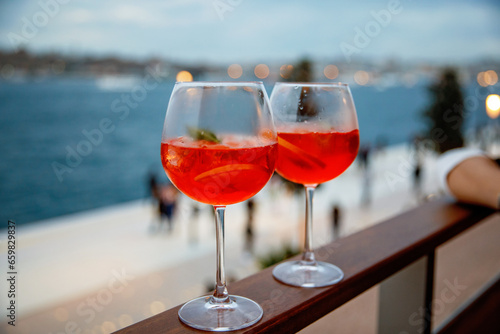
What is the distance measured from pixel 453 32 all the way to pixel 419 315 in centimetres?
3640

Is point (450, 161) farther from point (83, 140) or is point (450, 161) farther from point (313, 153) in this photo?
point (83, 140)

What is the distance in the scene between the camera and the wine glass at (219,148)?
576 millimetres

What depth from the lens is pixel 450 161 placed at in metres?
1.28

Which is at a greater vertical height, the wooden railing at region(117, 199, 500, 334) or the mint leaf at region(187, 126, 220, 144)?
the mint leaf at region(187, 126, 220, 144)

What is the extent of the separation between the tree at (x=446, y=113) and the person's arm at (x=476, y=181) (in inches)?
516

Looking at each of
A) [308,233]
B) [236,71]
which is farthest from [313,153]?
[236,71]

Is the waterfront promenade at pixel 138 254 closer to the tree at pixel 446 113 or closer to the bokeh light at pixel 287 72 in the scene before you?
the tree at pixel 446 113

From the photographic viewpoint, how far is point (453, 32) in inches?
1305

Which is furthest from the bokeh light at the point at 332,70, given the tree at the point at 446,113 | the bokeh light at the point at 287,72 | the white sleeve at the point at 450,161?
the tree at the point at 446,113

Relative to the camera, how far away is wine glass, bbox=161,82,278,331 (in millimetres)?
576

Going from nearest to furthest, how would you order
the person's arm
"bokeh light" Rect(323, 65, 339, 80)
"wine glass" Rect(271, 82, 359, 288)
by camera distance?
1. "wine glass" Rect(271, 82, 359, 288)
2. the person's arm
3. "bokeh light" Rect(323, 65, 339, 80)

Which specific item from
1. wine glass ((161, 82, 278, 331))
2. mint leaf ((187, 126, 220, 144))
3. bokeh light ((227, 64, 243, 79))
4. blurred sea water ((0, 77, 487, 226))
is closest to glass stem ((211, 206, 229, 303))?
wine glass ((161, 82, 278, 331))

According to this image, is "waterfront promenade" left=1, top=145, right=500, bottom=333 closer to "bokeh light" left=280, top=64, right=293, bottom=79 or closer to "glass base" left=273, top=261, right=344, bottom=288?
"bokeh light" left=280, top=64, right=293, bottom=79

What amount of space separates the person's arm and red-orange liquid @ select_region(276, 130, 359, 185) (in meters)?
0.59
